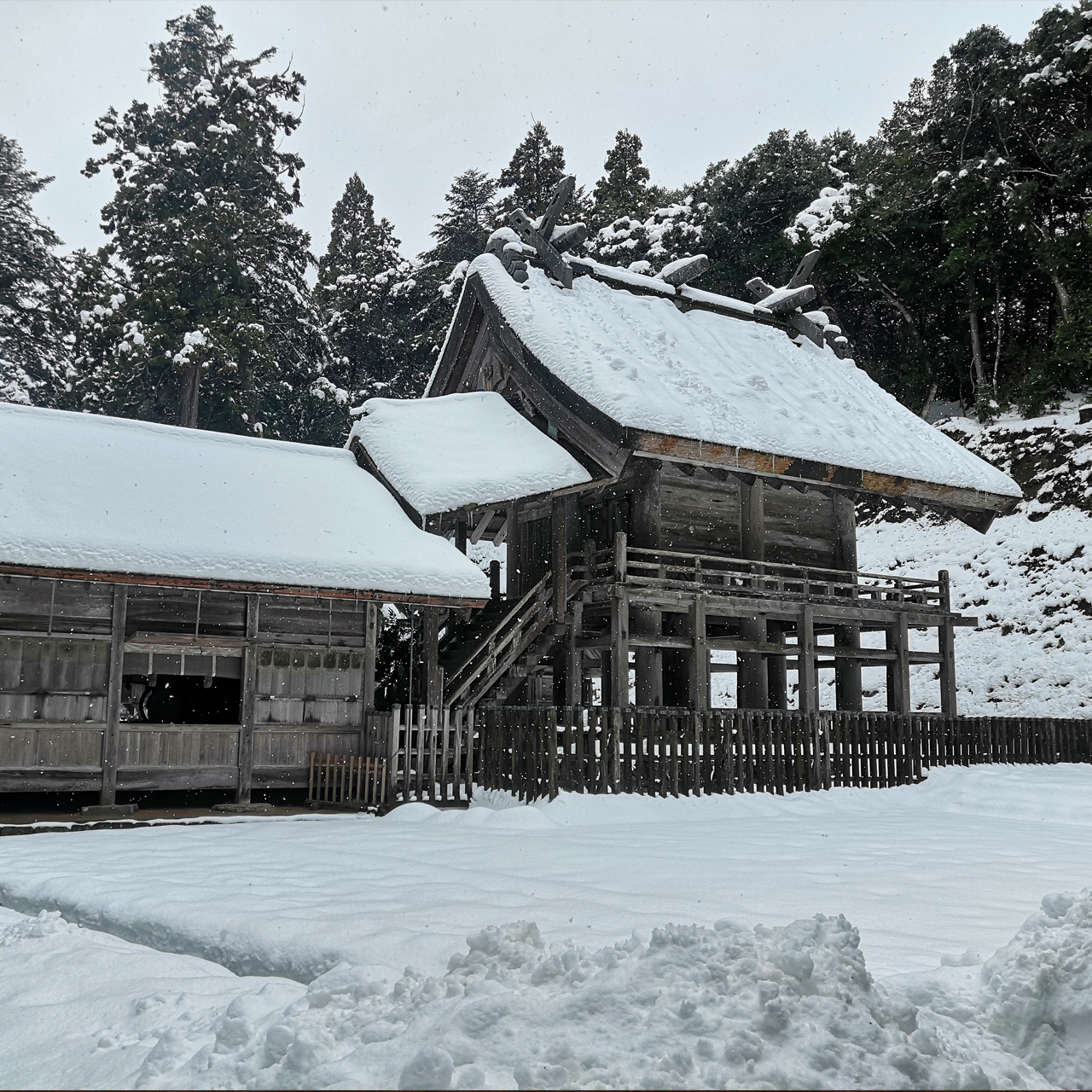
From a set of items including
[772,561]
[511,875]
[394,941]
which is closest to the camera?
[394,941]

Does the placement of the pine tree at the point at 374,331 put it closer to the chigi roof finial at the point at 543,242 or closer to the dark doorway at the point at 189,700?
the chigi roof finial at the point at 543,242

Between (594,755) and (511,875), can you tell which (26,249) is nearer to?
(594,755)

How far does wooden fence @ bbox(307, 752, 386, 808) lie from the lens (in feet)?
47.7

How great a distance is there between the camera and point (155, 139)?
3822 centimetres

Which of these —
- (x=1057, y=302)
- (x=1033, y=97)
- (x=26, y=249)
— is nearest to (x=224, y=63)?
(x=26, y=249)

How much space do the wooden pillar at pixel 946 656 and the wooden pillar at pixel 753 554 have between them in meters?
3.93

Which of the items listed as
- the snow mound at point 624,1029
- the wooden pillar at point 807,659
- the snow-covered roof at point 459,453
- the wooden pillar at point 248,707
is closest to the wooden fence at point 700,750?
the wooden pillar at point 807,659

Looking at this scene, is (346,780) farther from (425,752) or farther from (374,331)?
(374,331)

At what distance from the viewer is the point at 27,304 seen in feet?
117

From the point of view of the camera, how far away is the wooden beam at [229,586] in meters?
12.2

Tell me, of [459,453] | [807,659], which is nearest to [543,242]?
[459,453]

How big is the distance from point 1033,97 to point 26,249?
34.2 meters

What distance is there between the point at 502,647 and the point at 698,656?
3647 mm

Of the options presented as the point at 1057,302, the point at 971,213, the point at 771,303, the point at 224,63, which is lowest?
the point at 771,303
